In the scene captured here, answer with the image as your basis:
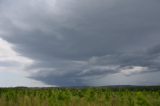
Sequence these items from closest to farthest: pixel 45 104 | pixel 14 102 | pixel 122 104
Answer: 1. pixel 45 104
2. pixel 14 102
3. pixel 122 104

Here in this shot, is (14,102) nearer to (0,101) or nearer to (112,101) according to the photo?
(0,101)

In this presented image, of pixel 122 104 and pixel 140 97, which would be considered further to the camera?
pixel 140 97

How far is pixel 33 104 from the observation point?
57.0 feet

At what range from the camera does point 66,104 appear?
17844 millimetres

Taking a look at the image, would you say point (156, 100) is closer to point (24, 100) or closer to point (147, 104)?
point (147, 104)

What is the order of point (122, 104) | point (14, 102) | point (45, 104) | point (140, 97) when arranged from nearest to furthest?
point (45, 104)
point (14, 102)
point (122, 104)
point (140, 97)

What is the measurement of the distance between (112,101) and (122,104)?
24.3 inches

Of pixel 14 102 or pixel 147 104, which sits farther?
pixel 147 104

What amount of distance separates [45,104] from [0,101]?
2.26m

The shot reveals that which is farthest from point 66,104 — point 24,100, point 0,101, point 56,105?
point 0,101

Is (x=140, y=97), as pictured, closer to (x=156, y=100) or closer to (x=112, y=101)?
(x=156, y=100)

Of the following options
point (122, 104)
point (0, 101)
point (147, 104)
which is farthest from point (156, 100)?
point (0, 101)

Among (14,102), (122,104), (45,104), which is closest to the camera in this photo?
(45,104)

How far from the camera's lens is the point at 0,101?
56.6ft
